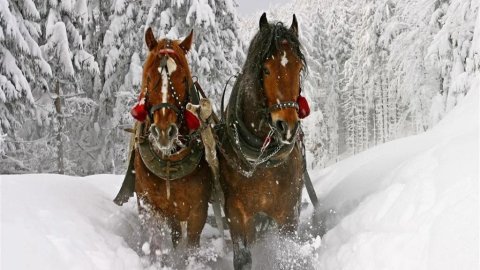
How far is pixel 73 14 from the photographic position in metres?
14.0

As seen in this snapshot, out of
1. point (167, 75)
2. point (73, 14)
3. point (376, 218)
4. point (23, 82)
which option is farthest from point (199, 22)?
point (376, 218)

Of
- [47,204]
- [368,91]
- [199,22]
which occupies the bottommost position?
[368,91]

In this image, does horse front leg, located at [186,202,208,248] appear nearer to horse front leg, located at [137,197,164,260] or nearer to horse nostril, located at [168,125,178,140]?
horse front leg, located at [137,197,164,260]

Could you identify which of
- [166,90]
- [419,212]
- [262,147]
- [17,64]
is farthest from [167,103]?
[17,64]

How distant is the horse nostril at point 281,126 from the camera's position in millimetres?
3643

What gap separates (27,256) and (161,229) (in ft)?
5.20

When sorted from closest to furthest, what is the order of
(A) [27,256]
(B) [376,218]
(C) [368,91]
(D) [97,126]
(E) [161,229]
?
(A) [27,256]
(B) [376,218]
(E) [161,229]
(D) [97,126]
(C) [368,91]

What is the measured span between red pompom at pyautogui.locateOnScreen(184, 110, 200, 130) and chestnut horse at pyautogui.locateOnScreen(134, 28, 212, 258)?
0.03m

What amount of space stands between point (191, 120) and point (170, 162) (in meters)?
0.44

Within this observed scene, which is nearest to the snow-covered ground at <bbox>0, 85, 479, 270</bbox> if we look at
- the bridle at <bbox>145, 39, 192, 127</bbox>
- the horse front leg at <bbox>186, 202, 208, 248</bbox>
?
the horse front leg at <bbox>186, 202, 208, 248</bbox>

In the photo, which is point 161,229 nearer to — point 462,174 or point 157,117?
point 157,117

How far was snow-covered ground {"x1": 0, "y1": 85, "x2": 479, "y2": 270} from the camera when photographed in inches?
119

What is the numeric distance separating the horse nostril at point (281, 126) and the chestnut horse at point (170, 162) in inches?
34.3

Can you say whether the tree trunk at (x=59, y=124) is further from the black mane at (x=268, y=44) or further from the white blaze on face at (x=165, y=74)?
the black mane at (x=268, y=44)
